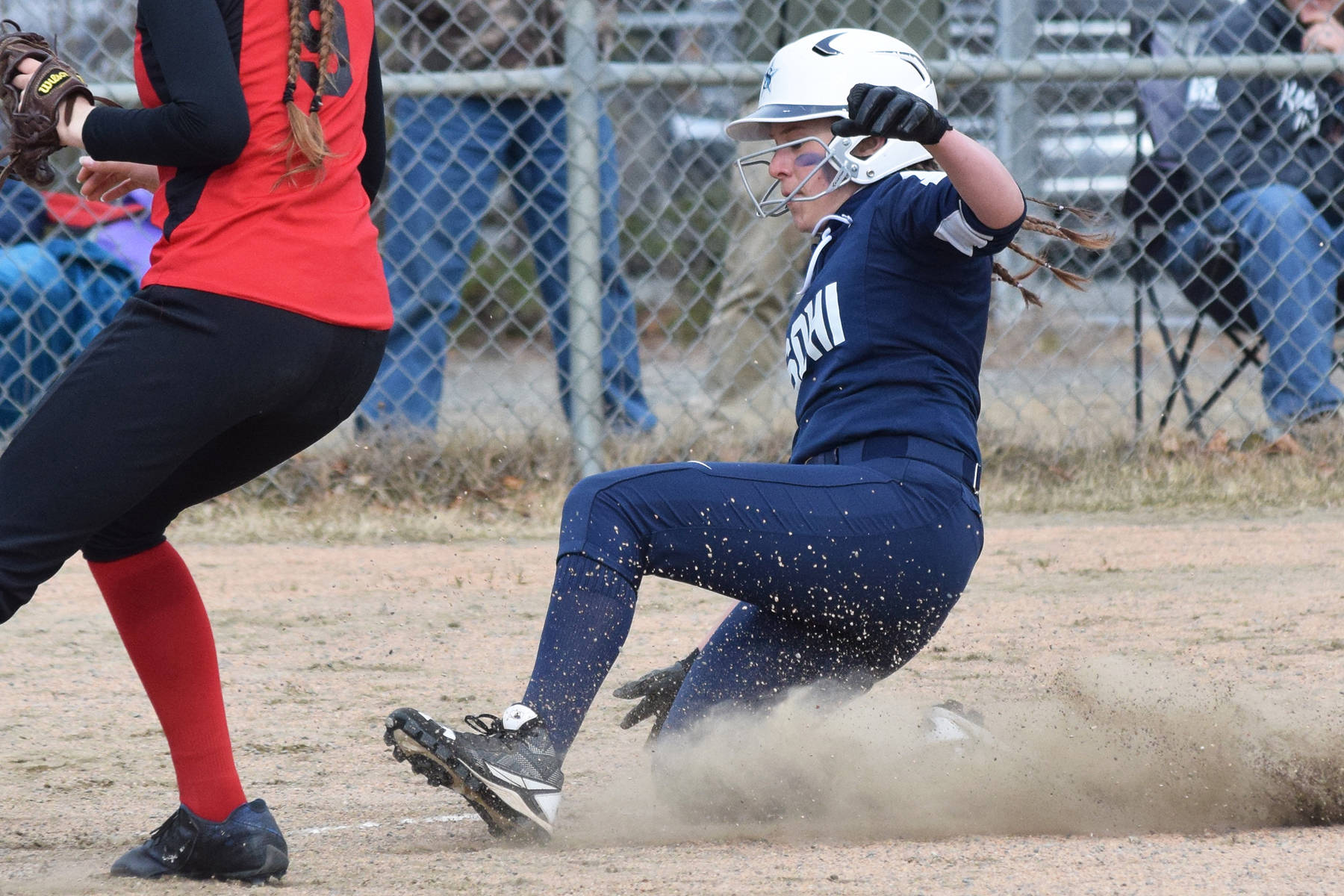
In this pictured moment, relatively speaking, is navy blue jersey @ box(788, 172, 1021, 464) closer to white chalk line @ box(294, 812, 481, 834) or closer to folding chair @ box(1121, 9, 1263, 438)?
white chalk line @ box(294, 812, 481, 834)

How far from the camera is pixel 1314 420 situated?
590 cm

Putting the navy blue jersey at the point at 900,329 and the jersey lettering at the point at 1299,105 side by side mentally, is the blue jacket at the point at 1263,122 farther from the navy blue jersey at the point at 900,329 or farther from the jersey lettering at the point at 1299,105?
the navy blue jersey at the point at 900,329

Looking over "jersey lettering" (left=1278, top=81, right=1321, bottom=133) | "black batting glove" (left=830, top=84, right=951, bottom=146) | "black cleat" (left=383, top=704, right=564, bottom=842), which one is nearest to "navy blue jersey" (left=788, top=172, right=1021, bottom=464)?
"black batting glove" (left=830, top=84, right=951, bottom=146)

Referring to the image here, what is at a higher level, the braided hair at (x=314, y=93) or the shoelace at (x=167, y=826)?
the braided hair at (x=314, y=93)

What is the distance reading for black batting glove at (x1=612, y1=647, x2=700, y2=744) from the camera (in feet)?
10.5

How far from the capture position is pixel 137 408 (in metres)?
2.22

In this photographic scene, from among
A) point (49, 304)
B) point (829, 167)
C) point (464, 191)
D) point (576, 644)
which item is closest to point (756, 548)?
point (576, 644)

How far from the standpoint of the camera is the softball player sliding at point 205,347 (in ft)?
7.25

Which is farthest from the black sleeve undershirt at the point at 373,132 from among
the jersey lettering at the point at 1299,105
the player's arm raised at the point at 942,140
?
the jersey lettering at the point at 1299,105

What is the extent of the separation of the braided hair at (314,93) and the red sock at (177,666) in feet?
2.26

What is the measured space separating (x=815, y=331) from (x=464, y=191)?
2.87m

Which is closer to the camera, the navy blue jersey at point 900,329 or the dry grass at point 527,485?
the navy blue jersey at point 900,329

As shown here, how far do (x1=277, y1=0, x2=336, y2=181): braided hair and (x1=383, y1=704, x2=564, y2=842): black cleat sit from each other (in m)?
0.87

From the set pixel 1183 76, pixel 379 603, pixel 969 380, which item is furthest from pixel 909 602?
pixel 1183 76
